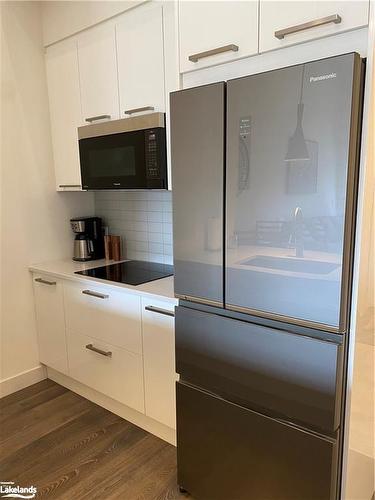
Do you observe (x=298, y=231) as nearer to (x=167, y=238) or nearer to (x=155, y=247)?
(x=167, y=238)

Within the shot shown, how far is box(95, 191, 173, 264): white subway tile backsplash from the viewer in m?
2.55

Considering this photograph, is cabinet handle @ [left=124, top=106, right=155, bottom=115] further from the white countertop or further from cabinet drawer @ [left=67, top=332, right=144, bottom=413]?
cabinet drawer @ [left=67, top=332, right=144, bottom=413]

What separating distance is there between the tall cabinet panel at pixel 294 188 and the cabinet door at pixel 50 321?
1.55 metres

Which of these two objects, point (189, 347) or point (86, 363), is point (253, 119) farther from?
point (86, 363)

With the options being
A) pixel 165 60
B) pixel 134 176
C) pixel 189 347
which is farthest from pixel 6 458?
pixel 165 60

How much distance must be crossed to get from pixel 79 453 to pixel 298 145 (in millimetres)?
1886

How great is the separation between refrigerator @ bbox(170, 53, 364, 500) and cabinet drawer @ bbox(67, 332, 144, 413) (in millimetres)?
549

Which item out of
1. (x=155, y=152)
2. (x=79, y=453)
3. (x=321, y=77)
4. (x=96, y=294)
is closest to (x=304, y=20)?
(x=321, y=77)

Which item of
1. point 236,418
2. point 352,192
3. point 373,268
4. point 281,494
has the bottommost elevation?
point 281,494

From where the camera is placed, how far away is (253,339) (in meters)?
1.37

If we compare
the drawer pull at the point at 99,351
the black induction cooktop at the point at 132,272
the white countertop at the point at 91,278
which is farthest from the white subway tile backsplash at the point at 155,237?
the drawer pull at the point at 99,351

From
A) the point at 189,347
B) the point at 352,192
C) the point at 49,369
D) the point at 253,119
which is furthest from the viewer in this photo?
the point at 49,369

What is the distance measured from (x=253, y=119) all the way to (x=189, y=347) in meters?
0.92

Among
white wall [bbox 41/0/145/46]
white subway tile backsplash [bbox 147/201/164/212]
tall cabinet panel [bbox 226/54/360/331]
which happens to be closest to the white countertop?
white subway tile backsplash [bbox 147/201/164/212]
